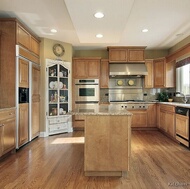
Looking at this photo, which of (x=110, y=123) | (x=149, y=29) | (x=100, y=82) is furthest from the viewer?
(x=100, y=82)

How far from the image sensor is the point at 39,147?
3637 mm

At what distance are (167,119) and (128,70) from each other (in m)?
1.86

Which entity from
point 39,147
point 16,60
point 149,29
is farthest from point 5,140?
point 149,29

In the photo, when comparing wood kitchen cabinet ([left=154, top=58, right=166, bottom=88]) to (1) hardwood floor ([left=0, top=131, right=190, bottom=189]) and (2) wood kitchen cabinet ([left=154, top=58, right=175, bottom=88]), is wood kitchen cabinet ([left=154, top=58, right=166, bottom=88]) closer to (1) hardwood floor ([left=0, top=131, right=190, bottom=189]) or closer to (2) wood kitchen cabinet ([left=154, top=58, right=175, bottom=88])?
(2) wood kitchen cabinet ([left=154, top=58, right=175, bottom=88])

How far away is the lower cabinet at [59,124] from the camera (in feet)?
15.2

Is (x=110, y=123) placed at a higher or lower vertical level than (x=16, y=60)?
lower

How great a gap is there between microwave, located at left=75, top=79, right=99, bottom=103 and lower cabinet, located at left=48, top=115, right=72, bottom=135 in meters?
0.70

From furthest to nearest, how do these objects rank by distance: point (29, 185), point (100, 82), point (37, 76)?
point (100, 82), point (37, 76), point (29, 185)

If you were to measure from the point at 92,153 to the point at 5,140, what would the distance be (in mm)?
1580

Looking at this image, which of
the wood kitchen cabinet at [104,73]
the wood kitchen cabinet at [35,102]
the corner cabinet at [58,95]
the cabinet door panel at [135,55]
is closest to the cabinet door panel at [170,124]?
the cabinet door panel at [135,55]

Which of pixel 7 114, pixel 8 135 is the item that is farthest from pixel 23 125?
pixel 7 114

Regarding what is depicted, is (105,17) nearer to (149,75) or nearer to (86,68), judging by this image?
(86,68)

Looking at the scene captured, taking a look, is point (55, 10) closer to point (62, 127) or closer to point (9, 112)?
point (9, 112)

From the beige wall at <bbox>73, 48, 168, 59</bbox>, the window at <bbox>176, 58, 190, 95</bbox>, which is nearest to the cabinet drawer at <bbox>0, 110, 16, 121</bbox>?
the beige wall at <bbox>73, 48, 168, 59</bbox>
